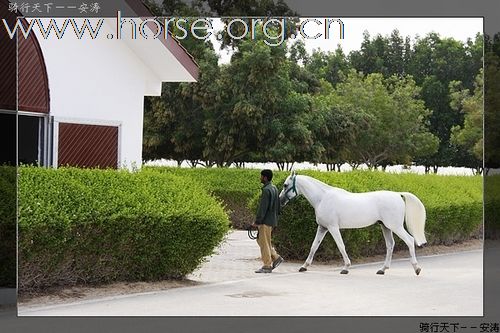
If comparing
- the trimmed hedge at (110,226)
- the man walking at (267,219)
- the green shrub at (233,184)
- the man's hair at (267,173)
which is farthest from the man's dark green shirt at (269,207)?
the trimmed hedge at (110,226)

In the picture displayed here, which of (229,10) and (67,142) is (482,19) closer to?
(229,10)

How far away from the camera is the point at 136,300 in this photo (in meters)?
11.8

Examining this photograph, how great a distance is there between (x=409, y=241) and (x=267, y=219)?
192cm

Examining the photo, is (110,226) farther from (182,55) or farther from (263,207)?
(182,55)

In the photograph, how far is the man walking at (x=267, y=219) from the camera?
518 inches

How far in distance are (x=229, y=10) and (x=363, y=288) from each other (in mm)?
4618

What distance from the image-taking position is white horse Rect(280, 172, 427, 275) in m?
13.8

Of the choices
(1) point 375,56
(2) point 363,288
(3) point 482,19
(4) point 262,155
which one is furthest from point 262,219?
(3) point 482,19

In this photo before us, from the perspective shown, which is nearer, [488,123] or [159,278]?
[488,123]

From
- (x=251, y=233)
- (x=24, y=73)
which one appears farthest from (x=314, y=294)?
(x=24, y=73)

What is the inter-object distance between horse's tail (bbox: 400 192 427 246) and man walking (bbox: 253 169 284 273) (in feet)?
5.90

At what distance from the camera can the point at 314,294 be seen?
1209 cm

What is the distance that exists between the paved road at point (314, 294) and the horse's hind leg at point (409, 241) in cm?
9

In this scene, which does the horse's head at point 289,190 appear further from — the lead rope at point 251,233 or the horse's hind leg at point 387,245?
the horse's hind leg at point 387,245
